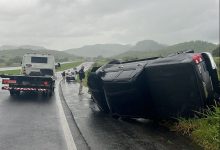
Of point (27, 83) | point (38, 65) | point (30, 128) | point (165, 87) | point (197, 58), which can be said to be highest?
point (197, 58)

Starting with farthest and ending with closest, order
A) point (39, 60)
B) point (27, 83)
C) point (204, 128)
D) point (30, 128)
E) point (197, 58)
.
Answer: point (39, 60) < point (27, 83) < point (30, 128) < point (197, 58) < point (204, 128)

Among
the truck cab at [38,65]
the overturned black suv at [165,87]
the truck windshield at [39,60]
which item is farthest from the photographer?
the truck windshield at [39,60]

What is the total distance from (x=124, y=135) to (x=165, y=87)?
160 cm

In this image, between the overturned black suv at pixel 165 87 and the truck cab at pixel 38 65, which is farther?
the truck cab at pixel 38 65

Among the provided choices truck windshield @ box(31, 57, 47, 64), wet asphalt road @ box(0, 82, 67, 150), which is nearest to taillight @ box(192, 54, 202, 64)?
wet asphalt road @ box(0, 82, 67, 150)

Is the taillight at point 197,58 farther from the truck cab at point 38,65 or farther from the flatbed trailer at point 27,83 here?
the truck cab at point 38,65

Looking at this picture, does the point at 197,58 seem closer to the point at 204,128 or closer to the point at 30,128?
the point at 204,128

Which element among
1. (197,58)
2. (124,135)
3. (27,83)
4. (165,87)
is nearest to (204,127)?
(165,87)

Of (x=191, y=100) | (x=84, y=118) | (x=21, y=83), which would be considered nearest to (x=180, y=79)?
(x=191, y=100)

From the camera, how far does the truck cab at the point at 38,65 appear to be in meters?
20.6

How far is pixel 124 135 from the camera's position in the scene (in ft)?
26.0

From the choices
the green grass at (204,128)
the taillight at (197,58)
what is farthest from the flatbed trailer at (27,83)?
the taillight at (197,58)

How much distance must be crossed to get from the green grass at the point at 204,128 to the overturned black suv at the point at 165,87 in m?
0.21

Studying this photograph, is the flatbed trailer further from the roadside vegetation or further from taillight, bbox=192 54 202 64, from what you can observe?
taillight, bbox=192 54 202 64
